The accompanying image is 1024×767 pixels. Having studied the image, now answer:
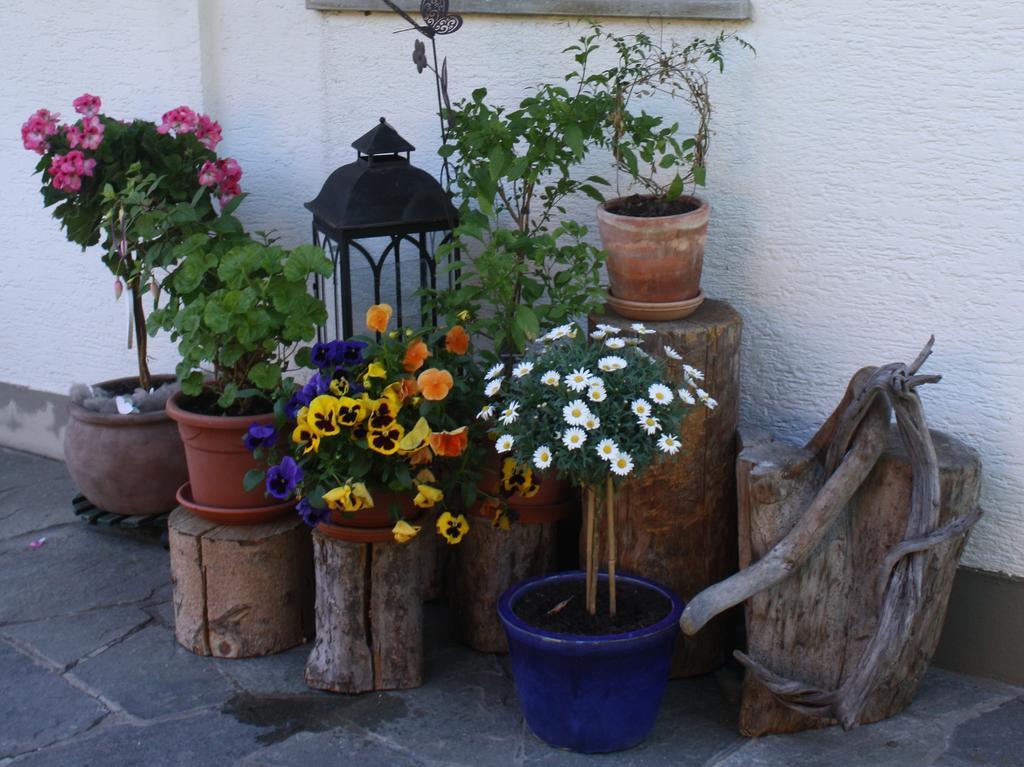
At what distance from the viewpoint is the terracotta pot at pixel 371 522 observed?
137 inches

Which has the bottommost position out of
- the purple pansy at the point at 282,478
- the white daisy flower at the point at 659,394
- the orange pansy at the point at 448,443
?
the purple pansy at the point at 282,478

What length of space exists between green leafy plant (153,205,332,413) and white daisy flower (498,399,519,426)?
0.75m

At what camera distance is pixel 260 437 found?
3508 mm

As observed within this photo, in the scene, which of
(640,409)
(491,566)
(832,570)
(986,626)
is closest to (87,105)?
(491,566)

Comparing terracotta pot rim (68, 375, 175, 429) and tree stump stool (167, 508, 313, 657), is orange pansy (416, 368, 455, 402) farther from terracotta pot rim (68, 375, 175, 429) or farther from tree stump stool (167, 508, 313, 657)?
terracotta pot rim (68, 375, 175, 429)

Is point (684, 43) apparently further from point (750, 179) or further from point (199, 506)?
point (199, 506)

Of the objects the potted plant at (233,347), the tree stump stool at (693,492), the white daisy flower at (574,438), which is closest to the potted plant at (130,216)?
the potted plant at (233,347)

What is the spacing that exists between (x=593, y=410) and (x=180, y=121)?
79.8 inches

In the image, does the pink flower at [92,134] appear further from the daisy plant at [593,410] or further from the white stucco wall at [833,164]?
the daisy plant at [593,410]

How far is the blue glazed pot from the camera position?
3.17 metres

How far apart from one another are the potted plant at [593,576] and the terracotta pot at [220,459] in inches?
32.0

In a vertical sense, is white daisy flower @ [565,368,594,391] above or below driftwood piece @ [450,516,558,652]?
above

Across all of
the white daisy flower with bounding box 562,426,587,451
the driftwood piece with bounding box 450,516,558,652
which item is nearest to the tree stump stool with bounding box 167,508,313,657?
the driftwood piece with bounding box 450,516,558,652

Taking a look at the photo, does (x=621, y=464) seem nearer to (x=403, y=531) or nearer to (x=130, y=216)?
(x=403, y=531)
